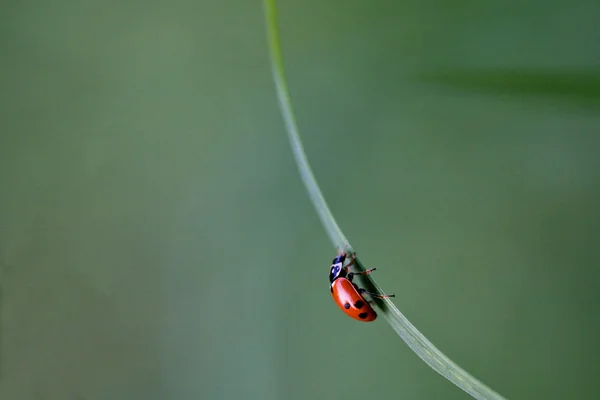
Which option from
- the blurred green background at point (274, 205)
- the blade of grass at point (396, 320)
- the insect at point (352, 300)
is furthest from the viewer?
the blurred green background at point (274, 205)

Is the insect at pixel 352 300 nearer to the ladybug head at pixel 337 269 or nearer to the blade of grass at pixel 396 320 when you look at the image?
the ladybug head at pixel 337 269

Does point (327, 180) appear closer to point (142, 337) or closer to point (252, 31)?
point (252, 31)

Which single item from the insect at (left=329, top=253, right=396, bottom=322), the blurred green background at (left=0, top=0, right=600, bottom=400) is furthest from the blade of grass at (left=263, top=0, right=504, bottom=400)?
the blurred green background at (left=0, top=0, right=600, bottom=400)

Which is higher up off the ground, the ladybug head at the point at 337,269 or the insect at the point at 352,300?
the ladybug head at the point at 337,269

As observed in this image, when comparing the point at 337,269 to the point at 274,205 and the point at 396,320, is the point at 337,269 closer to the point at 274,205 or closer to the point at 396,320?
the point at 274,205

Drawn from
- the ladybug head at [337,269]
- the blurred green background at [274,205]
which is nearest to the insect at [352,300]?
the ladybug head at [337,269]

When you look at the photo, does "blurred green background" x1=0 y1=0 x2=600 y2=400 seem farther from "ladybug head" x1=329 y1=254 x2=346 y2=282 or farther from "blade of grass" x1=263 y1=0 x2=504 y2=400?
"blade of grass" x1=263 y1=0 x2=504 y2=400

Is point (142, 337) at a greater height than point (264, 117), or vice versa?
point (264, 117)

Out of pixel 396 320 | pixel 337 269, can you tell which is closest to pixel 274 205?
pixel 337 269

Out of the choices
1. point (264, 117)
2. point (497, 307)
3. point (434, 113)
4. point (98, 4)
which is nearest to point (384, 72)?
point (434, 113)
